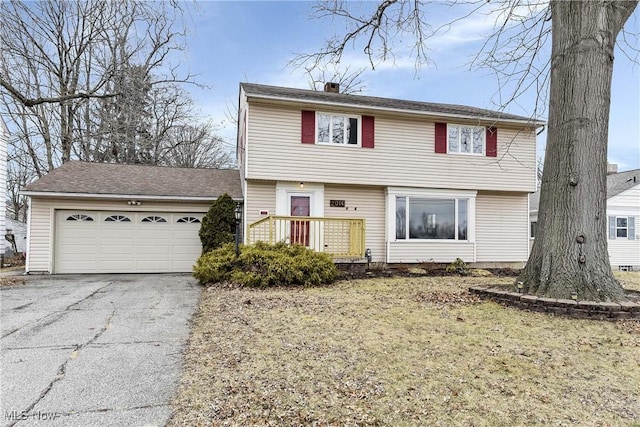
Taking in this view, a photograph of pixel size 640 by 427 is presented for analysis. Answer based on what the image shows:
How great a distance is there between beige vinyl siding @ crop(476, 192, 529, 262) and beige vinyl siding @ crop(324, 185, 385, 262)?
3444mm

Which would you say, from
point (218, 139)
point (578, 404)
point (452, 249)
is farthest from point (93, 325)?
point (218, 139)

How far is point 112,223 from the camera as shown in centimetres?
1118

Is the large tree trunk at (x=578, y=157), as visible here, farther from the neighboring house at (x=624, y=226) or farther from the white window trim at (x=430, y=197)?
the neighboring house at (x=624, y=226)

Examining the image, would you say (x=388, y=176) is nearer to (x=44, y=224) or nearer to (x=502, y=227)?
(x=502, y=227)

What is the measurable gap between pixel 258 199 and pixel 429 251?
560 cm

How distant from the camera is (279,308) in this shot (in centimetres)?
598

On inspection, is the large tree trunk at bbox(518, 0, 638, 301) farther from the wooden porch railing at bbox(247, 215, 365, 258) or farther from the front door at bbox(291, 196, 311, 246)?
the front door at bbox(291, 196, 311, 246)

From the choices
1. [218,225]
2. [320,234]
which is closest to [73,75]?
[218,225]

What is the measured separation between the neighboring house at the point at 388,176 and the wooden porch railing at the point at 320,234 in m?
0.03

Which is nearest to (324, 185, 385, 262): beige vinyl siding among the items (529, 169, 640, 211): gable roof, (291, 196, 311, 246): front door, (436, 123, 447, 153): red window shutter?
(291, 196, 311, 246): front door

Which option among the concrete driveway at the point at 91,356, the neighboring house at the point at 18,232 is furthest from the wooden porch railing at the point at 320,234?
the neighboring house at the point at 18,232

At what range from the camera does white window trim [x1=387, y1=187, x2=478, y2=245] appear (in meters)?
11.7

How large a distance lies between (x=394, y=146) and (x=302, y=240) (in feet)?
13.6

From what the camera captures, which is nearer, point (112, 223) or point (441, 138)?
point (112, 223)
